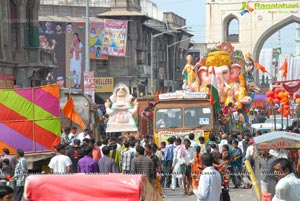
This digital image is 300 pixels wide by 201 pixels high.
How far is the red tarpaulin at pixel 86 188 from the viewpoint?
31.3ft

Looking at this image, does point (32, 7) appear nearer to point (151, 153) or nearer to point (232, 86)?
point (232, 86)

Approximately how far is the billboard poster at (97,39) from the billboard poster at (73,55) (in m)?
1.12

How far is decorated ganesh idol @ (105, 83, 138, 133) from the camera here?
102ft

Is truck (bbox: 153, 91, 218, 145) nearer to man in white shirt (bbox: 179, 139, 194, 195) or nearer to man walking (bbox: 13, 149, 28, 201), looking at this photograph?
man in white shirt (bbox: 179, 139, 194, 195)

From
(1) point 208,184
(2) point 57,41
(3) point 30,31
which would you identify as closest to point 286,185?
(1) point 208,184

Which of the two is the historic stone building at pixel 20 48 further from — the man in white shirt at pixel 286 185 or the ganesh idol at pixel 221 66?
the man in white shirt at pixel 286 185

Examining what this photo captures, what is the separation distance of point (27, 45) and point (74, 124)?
603 inches

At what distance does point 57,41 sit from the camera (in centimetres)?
6156

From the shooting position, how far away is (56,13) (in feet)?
215

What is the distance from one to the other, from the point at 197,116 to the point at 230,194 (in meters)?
6.59

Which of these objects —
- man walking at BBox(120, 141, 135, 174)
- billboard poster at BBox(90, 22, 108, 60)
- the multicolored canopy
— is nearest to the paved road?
man walking at BBox(120, 141, 135, 174)

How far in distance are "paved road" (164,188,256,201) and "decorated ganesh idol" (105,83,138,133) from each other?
23.3 ft

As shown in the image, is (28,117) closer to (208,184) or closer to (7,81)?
(208,184)

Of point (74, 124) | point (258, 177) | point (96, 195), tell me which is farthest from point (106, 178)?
point (74, 124)
